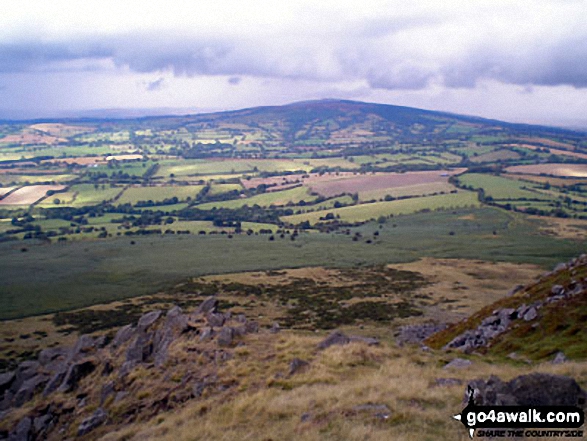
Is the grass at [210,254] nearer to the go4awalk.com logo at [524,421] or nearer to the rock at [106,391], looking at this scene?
the rock at [106,391]

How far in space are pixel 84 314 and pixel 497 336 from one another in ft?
189

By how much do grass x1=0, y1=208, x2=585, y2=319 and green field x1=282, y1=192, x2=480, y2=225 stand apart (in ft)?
51.2

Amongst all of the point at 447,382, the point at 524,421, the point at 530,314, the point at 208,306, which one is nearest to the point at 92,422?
the point at 208,306

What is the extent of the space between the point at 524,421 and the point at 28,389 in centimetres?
2938

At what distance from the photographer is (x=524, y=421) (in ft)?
43.1

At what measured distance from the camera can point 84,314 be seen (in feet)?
221

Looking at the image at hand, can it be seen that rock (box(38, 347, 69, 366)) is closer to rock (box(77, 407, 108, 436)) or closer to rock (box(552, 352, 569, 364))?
rock (box(77, 407, 108, 436))

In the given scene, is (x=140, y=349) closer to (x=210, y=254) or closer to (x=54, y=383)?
(x=54, y=383)

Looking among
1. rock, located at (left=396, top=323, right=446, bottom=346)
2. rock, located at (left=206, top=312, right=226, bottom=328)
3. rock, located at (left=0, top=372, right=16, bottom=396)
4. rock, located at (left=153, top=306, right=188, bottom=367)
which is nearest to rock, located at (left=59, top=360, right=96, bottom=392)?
rock, located at (left=153, top=306, right=188, bottom=367)

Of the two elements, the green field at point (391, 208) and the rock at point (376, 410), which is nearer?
the rock at point (376, 410)

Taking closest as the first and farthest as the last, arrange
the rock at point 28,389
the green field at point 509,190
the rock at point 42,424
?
the rock at point 42,424 → the rock at point 28,389 → the green field at point 509,190

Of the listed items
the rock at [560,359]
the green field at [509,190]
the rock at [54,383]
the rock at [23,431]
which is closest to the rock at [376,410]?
the rock at [560,359]

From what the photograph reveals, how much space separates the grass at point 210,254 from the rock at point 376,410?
6744 centimetres

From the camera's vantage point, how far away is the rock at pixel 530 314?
3072 cm
